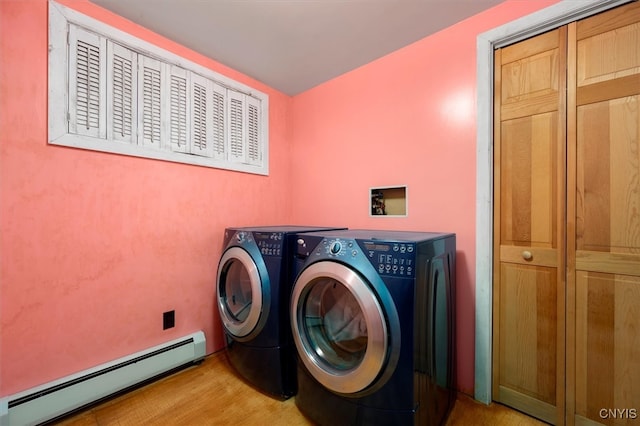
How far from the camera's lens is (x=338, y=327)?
51.7 inches

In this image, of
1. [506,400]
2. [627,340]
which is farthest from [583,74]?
[506,400]

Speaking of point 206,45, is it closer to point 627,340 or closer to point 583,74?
point 583,74

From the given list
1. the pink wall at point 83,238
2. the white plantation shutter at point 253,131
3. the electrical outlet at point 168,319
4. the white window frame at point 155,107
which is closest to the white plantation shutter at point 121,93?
the white window frame at point 155,107

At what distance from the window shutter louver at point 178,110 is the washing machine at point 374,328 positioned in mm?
1070

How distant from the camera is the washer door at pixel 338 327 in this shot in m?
1.05

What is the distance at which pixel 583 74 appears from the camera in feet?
4.00

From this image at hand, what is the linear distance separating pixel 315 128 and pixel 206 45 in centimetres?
98

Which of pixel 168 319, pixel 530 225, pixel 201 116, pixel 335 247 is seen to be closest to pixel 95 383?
pixel 168 319

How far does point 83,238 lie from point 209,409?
3.70ft

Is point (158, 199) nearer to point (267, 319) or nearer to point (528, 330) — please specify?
point (267, 319)

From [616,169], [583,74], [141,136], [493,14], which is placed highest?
[493,14]

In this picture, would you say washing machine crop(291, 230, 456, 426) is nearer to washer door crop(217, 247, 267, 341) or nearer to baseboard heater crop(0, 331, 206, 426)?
washer door crop(217, 247, 267, 341)

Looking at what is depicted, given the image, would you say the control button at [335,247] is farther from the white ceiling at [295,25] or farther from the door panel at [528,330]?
the white ceiling at [295,25]

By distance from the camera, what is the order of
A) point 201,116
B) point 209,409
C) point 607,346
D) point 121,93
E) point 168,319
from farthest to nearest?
point 201,116
point 168,319
point 121,93
point 209,409
point 607,346
